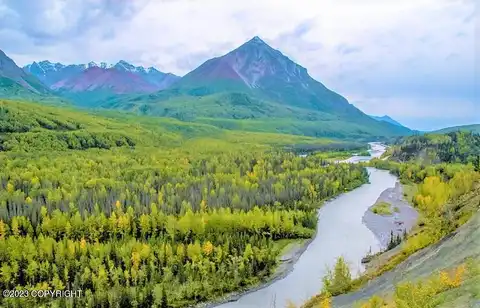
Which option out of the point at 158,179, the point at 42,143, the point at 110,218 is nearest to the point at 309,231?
the point at 110,218

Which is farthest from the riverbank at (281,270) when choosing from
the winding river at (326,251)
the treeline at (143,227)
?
the treeline at (143,227)

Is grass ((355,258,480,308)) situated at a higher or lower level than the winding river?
higher

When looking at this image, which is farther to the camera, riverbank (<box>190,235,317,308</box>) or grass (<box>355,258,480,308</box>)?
riverbank (<box>190,235,317,308</box>)

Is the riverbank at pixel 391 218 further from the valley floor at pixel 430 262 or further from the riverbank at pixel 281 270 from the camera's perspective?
the valley floor at pixel 430 262

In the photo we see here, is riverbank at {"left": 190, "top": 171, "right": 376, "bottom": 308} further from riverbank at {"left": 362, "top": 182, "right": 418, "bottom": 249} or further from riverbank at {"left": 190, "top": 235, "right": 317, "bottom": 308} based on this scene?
riverbank at {"left": 362, "top": 182, "right": 418, "bottom": 249}

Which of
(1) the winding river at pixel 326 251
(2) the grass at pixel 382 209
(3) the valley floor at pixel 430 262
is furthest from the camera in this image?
(2) the grass at pixel 382 209

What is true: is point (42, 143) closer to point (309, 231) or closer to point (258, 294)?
point (309, 231)

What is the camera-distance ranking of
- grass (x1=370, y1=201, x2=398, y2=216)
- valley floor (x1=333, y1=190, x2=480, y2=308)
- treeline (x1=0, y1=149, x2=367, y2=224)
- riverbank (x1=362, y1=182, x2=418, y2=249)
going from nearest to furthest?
valley floor (x1=333, y1=190, x2=480, y2=308), riverbank (x1=362, y1=182, x2=418, y2=249), treeline (x1=0, y1=149, x2=367, y2=224), grass (x1=370, y1=201, x2=398, y2=216)

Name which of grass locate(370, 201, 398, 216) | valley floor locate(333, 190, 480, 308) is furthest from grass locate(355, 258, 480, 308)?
grass locate(370, 201, 398, 216)

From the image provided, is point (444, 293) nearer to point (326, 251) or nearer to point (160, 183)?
point (326, 251)
